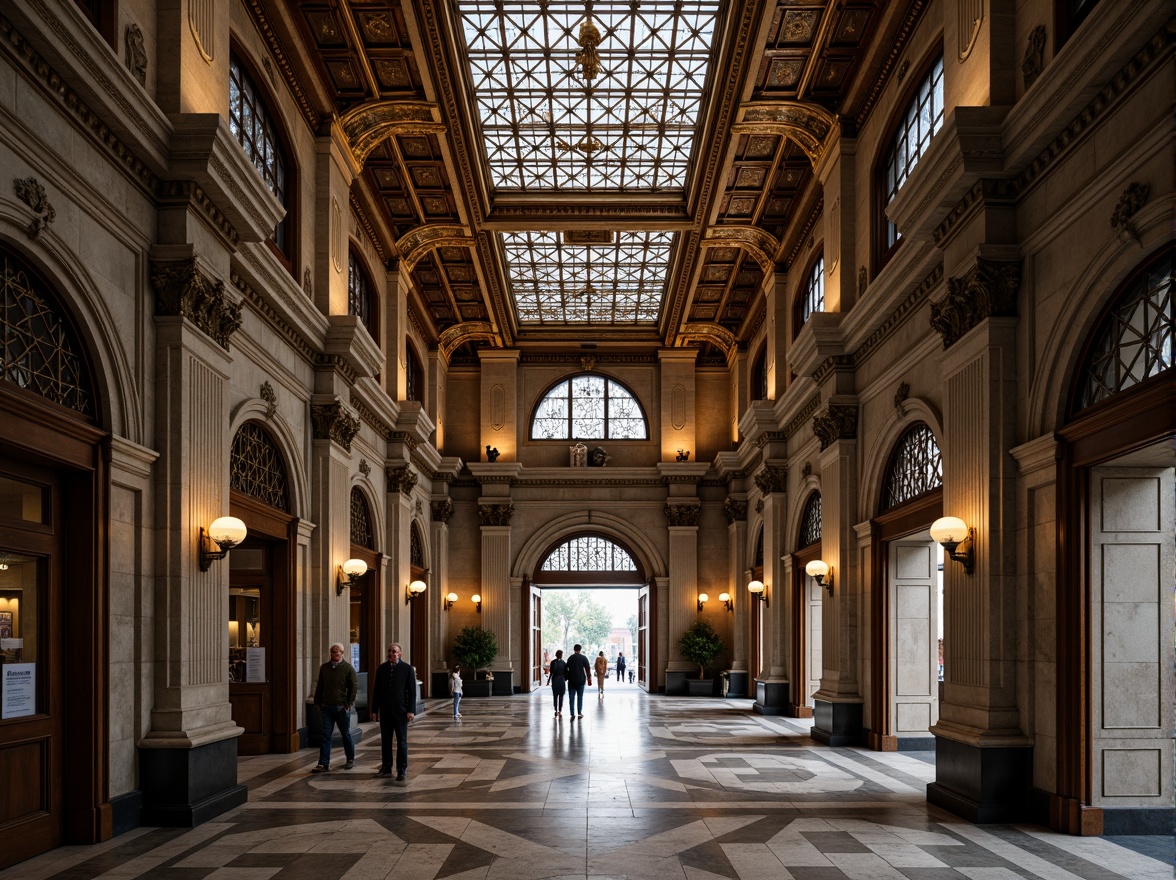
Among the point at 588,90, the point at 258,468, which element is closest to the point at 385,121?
the point at 588,90

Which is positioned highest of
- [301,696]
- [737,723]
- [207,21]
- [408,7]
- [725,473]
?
[408,7]

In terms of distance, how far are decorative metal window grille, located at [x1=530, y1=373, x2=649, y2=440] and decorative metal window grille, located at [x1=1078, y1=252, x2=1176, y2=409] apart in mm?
23007

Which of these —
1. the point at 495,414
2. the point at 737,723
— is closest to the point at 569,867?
the point at 737,723

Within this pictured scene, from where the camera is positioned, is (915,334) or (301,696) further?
(301,696)

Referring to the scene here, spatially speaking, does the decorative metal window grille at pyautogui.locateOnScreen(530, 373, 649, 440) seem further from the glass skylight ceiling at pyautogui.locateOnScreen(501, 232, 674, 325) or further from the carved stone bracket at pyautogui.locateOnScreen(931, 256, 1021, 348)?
the carved stone bracket at pyautogui.locateOnScreen(931, 256, 1021, 348)

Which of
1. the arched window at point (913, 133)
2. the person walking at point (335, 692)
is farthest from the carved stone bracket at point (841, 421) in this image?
the person walking at point (335, 692)

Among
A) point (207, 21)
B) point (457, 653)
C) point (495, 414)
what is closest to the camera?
point (207, 21)

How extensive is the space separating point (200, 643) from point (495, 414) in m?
21.0

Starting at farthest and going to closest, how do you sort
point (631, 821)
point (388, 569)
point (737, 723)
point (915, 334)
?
point (388, 569) → point (737, 723) → point (915, 334) → point (631, 821)

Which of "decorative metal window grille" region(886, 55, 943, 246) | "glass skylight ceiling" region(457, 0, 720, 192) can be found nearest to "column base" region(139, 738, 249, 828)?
"decorative metal window grille" region(886, 55, 943, 246)

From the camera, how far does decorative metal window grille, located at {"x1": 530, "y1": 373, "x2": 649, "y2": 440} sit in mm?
32562

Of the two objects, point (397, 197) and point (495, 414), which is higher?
point (397, 197)

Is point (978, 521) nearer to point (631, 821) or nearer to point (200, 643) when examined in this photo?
point (631, 821)

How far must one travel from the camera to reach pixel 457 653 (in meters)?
29.7
